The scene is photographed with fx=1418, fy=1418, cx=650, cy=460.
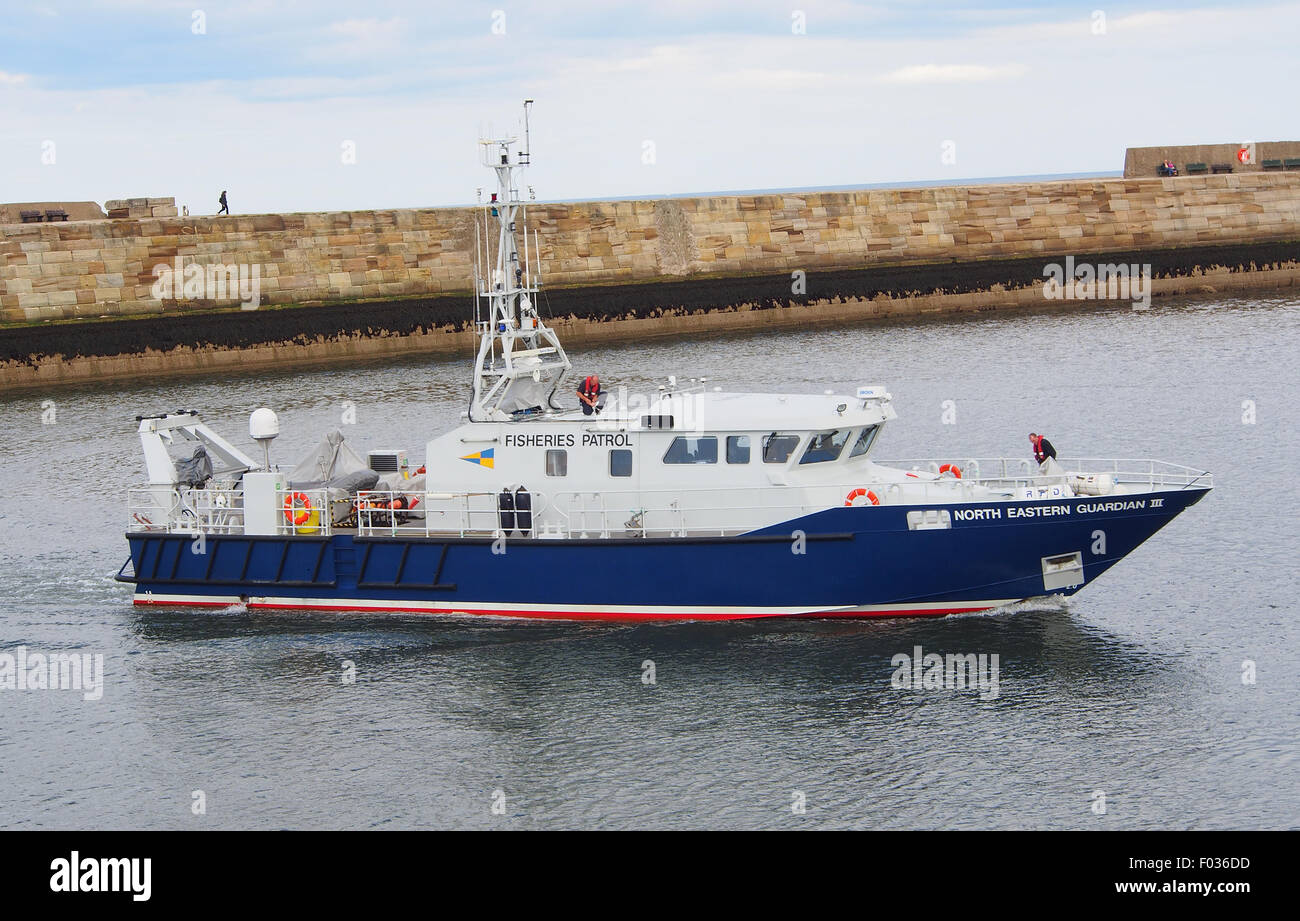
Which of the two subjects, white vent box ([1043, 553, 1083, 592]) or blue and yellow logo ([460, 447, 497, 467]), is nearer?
white vent box ([1043, 553, 1083, 592])

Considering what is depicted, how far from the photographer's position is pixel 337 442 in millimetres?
24203

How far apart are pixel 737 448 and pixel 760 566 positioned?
5.98 ft

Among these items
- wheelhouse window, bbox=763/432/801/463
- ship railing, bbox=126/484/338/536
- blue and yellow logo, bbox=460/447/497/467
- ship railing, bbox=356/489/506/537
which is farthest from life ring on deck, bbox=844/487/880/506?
ship railing, bbox=126/484/338/536

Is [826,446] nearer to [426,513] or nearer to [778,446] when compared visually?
[778,446]

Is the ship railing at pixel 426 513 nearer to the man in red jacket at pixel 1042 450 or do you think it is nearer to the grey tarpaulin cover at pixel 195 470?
the grey tarpaulin cover at pixel 195 470

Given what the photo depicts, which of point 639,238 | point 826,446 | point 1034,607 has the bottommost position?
point 1034,607

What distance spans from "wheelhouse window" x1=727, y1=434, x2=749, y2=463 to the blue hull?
122cm

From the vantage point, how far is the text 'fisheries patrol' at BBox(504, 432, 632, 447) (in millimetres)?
21891

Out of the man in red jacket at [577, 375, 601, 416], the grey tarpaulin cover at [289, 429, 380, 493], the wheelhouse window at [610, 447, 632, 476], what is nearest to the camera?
the wheelhouse window at [610, 447, 632, 476]

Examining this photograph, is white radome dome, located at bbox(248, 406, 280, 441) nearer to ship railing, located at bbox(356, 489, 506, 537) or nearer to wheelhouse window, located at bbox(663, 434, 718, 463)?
ship railing, located at bbox(356, 489, 506, 537)

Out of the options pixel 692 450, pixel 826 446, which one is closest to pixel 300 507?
pixel 692 450

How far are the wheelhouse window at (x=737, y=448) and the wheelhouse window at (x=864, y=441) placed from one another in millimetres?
1640

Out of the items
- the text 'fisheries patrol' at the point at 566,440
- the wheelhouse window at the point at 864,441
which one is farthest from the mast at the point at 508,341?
the wheelhouse window at the point at 864,441

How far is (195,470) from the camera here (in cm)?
2450
